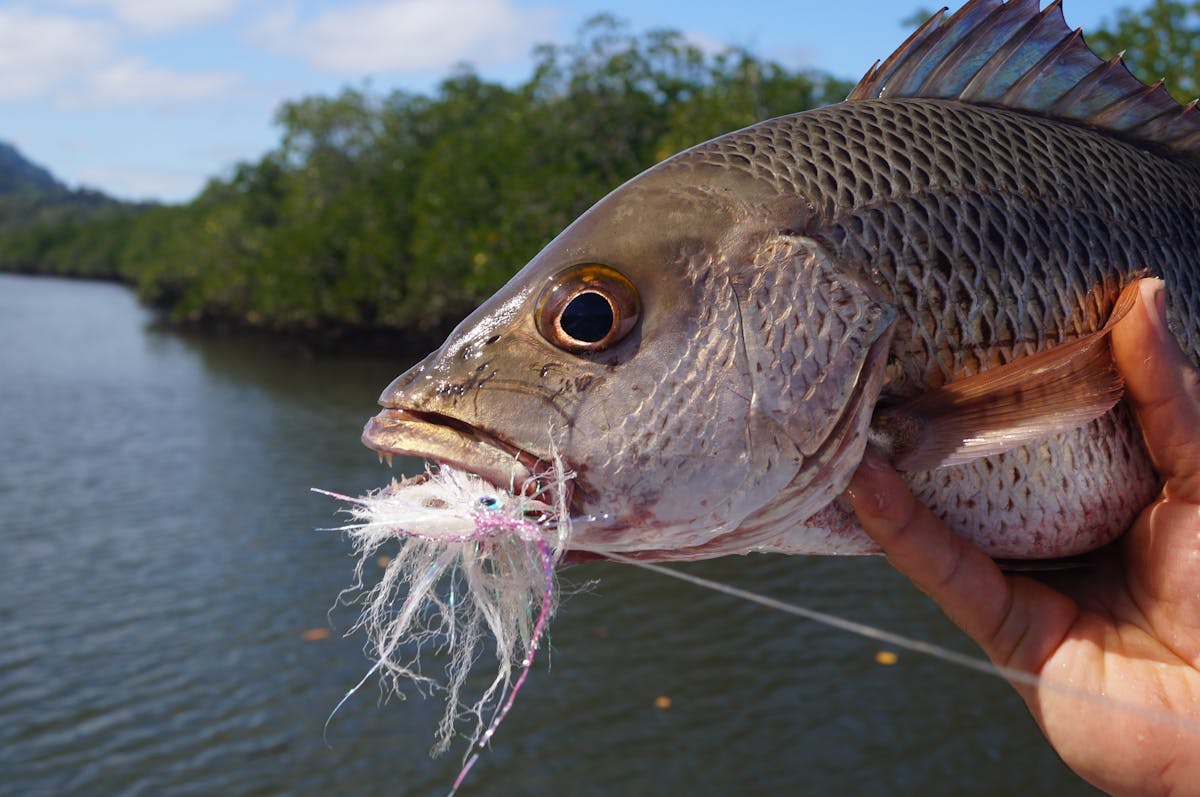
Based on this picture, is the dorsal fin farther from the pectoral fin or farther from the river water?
the river water

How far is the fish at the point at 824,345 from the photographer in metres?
1.83

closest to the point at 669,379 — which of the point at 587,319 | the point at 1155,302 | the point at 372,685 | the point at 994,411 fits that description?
the point at 587,319

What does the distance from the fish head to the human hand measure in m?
0.26

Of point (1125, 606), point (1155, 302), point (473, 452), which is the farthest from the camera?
point (1125, 606)

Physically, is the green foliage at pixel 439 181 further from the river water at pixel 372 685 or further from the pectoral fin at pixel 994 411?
the pectoral fin at pixel 994 411

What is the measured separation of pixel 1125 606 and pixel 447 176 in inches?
1079

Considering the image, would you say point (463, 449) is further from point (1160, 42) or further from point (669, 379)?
point (1160, 42)

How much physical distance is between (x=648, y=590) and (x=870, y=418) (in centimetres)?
1059

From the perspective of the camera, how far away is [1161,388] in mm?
2100

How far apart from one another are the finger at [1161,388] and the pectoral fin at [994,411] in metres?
0.15

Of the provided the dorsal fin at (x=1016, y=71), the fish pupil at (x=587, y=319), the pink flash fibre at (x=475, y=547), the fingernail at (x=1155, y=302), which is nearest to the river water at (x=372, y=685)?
the pink flash fibre at (x=475, y=547)

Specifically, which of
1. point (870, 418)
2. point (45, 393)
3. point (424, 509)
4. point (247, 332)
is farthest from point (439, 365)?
point (247, 332)

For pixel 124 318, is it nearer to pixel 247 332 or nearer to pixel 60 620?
pixel 247 332

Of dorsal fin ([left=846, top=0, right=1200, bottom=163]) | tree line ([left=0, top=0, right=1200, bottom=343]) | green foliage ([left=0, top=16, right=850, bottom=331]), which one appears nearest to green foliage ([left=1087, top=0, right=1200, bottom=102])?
tree line ([left=0, top=0, right=1200, bottom=343])
